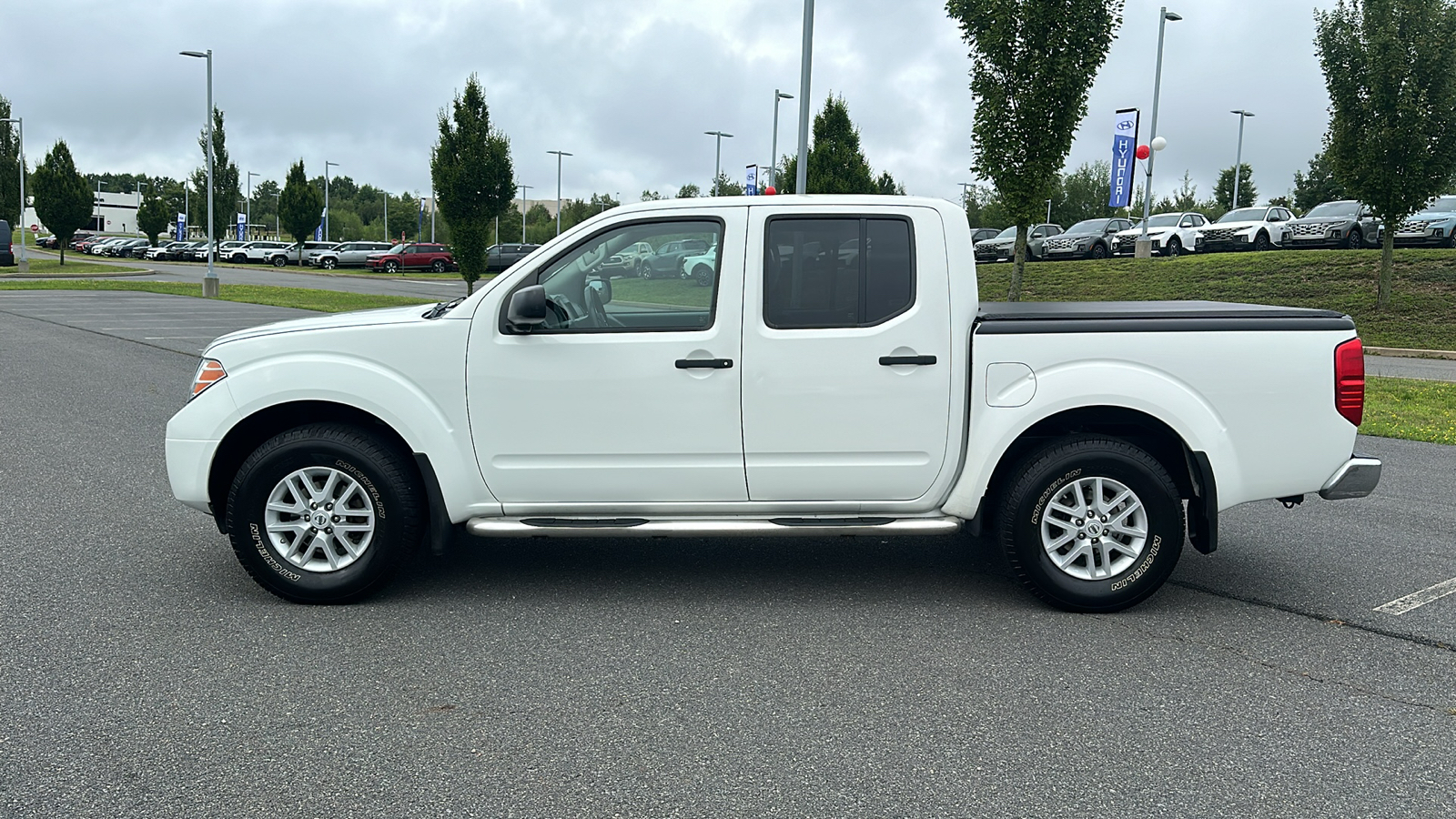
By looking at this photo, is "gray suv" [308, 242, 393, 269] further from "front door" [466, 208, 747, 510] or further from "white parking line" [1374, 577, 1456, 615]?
"white parking line" [1374, 577, 1456, 615]

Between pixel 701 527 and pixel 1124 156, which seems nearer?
pixel 701 527

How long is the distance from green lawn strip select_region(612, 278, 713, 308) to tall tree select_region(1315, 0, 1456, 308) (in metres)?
20.6

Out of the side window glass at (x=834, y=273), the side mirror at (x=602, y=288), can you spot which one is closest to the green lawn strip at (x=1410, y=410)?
the side window glass at (x=834, y=273)

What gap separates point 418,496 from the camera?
17.8ft

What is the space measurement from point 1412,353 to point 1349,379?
18.0 m

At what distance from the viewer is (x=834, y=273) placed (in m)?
5.37

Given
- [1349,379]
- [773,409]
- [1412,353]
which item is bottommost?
[1412,353]

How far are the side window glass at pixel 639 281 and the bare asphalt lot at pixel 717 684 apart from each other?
1.29 meters

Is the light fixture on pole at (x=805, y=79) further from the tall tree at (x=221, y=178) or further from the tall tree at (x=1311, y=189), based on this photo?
the tall tree at (x=1311, y=189)

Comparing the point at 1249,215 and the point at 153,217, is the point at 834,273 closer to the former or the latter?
the point at 1249,215

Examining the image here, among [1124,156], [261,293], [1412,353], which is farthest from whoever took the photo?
[261,293]

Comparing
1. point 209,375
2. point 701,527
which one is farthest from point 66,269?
point 701,527

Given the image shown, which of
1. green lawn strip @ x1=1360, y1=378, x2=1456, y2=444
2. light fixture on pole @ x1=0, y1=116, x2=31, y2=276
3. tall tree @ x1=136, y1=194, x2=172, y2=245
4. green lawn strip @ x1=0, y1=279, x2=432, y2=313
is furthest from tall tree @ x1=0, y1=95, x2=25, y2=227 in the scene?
green lawn strip @ x1=1360, y1=378, x2=1456, y2=444

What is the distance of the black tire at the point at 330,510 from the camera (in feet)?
17.4
